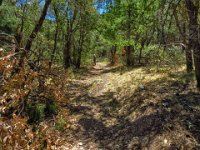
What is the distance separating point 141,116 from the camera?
987cm

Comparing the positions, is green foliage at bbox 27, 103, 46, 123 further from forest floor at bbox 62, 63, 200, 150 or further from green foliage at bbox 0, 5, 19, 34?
green foliage at bbox 0, 5, 19, 34

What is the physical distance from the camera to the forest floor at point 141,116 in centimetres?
823

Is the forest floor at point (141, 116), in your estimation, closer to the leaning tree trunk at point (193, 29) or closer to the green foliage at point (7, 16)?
the leaning tree trunk at point (193, 29)

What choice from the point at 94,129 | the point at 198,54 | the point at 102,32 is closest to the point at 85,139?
the point at 94,129

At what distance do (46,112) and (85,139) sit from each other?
251 centimetres

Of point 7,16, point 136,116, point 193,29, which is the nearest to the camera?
point 136,116

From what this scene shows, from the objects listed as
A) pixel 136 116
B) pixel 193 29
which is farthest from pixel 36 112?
pixel 193 29

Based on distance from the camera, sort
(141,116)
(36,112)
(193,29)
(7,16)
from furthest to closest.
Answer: (7,16) < (36,112) < (193,29) < (141,116)

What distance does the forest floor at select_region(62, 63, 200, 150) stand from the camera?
8227 mm

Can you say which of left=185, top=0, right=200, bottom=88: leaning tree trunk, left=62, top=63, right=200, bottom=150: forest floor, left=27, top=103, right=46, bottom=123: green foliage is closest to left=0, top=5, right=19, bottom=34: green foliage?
left=62, top=63, right=200, bottom=150: forest floor

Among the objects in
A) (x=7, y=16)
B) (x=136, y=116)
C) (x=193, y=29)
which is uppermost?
(x=7, y=16)

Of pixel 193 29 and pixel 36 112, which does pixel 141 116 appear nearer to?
pixel 193 29

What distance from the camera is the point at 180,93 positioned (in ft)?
36.0

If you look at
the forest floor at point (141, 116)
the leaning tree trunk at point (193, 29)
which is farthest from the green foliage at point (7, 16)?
the leaning tree trunk at point (193, 29)
